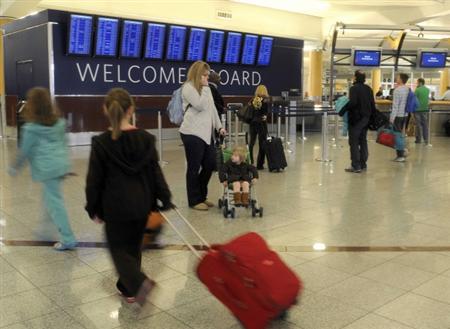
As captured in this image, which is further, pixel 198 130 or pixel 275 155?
pixel 275 155

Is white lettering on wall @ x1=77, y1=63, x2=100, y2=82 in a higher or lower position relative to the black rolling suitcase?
higher

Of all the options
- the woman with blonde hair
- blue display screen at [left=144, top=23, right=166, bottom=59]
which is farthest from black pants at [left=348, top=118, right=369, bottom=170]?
blue display screen at [left=144, top=23, right=166, bottom=59]

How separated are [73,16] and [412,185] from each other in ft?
29.9

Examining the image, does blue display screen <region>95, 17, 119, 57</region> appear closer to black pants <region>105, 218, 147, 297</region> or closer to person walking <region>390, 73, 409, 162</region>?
person walking <region>390, 73, 409, 162</region>

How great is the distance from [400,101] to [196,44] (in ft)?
22.7

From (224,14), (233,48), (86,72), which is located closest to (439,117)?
(233,48)

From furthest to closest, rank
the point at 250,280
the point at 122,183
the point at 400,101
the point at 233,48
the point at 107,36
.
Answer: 1. the point at 233,48
2. the point at 107,36
3. the point at 400,101
4. the point at 122,183
5. the point at 250,280

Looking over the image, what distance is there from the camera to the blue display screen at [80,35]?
12565 millimetres

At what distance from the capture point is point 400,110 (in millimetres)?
10453

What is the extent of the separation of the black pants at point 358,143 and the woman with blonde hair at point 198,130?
3.64 m

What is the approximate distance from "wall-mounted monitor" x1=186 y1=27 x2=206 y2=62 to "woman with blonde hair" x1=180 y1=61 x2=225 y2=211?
943cm

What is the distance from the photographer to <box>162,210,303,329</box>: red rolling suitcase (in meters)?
2.61

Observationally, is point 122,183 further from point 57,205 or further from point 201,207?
point 201,207

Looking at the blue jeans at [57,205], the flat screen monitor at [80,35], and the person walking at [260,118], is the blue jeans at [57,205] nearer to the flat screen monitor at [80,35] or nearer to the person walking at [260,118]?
the person walking at [260,118]
